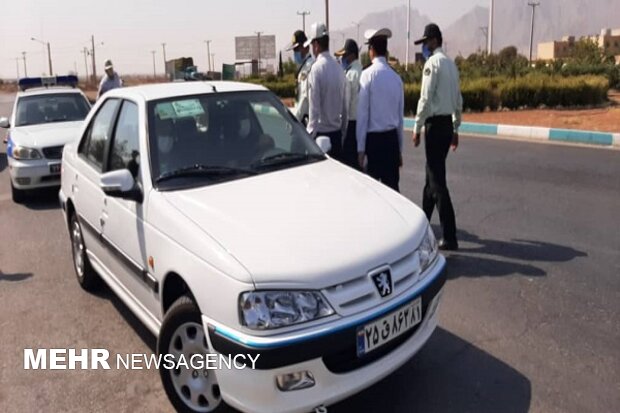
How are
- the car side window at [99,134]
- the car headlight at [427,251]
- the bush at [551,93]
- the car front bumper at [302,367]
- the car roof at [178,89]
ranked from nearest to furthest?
the car front bumper at [302,367] → the car headlight at [427,251] → the car roof at [178,89] → the car side window at [99,134] → the bush at [551,93]

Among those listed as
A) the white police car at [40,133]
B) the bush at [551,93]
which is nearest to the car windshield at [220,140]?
the white police car at [40,133]

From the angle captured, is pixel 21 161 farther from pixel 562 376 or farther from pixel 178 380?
pixel 562 376

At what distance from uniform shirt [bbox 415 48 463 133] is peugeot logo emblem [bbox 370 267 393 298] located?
289 centimetres

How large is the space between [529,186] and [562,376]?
5.23 meters

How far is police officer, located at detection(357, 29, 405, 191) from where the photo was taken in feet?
17.5

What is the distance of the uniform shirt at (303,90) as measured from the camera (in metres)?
6.06

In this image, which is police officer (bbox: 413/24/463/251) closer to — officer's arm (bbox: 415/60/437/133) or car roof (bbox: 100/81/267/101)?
officer's arm (bbox: 415/60/437/133)

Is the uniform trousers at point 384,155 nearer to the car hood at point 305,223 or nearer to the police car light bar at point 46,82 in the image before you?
the car hood at point 305,223

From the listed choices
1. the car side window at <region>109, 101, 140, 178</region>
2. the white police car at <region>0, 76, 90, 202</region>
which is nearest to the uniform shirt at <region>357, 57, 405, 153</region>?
the car side window at <region>109, 101, 140, 178</region>

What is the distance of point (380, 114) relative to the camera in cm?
541

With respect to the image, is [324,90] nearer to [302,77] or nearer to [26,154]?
[302,77]

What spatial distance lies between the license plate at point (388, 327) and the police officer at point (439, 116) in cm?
264

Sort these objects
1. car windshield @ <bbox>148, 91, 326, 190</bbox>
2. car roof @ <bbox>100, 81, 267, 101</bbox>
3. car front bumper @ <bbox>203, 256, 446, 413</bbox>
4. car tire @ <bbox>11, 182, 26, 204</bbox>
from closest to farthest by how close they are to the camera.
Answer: car front bumper @ <bbox>203, 256, 446, 413</bbox>, car windshield @ <bbox>148, 91, 326, 190</bbox>, car roof @ <bbox>100, 81, 267, 101</bbox>, car tire @ <bbox>11, 182, 26, 204</bbox>

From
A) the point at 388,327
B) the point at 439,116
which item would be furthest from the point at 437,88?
the point at 388,327
